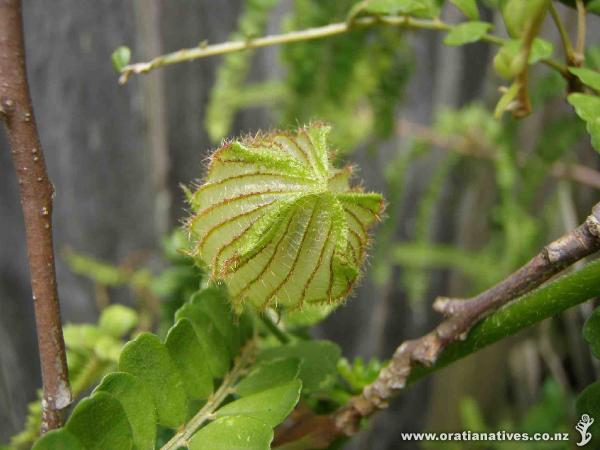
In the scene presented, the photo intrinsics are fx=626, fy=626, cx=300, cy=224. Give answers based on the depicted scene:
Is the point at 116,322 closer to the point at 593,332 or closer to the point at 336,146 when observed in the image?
the point at 336,146

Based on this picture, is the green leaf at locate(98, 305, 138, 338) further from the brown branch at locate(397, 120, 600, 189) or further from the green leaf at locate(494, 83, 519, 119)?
the brown branch at locate(397, 120, 600, 189)

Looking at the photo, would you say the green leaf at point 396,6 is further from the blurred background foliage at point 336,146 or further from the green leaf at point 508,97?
the blurred background foliage at point 336,146

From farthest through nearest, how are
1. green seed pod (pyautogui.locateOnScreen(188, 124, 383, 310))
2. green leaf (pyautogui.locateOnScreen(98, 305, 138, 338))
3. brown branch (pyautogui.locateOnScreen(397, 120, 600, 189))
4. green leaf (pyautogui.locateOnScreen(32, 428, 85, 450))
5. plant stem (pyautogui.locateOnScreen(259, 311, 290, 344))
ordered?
brown branch (pyautogui.locateOnScreen(397, 120, 600, 189)), green leaf (pyautogui.locateOnScreen(98, 305, 138, 338)), plant stem (pyautogui.locateOnScreen(259, 311, 290, 344)), green seed pod (pyautogui.locateOnScreen(188, 124, 383, 310)), green leaf (pyautogui.locateOnScreen(32, 428, 85, 450))

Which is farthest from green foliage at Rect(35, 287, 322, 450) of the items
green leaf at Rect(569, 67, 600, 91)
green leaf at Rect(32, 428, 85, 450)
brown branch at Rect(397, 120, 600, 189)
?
brown branch at Rect(397, 120, 600, 189)

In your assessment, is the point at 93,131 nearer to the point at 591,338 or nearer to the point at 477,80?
the point at 591,338

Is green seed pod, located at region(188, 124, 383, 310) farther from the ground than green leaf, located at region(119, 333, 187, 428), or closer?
farther from the ground

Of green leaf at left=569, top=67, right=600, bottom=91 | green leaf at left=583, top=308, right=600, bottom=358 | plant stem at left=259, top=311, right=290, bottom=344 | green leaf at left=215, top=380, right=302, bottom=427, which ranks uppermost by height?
green leaf at left=569, top=67, right=600, bottom=91

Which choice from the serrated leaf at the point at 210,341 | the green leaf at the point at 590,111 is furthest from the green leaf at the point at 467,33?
the serrated leaf at the point at 210,341

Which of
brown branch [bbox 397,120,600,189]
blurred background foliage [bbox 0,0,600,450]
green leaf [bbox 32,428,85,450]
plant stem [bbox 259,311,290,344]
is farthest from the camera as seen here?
brown branch [bbox 397,120,600,189]

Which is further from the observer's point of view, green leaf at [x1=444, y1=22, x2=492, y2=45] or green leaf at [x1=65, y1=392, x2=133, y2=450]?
green leaf at [x1=444, y1=22, x2=492, y2=45]
